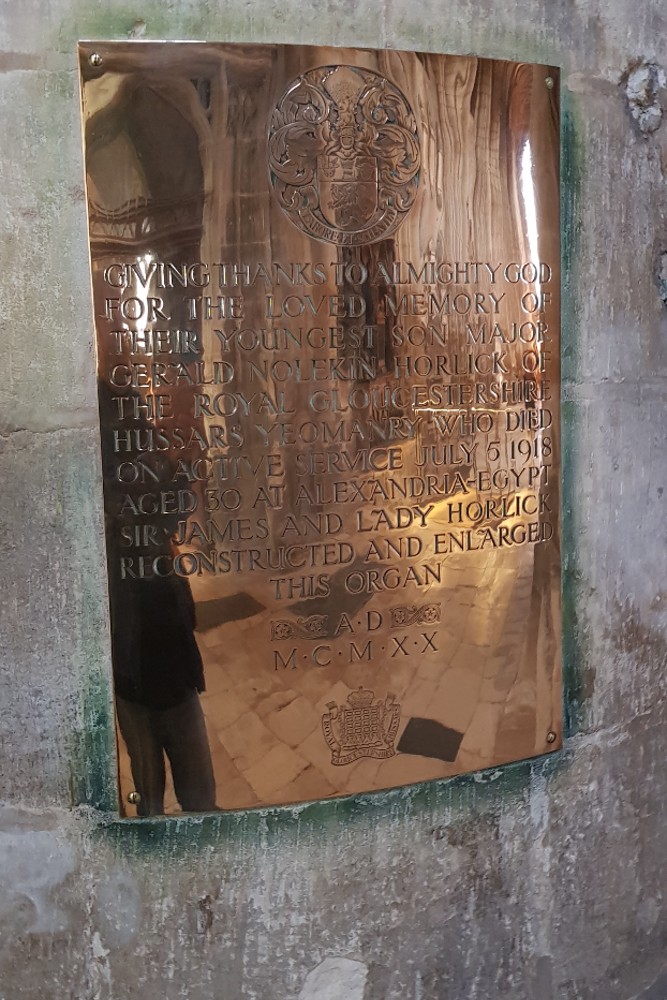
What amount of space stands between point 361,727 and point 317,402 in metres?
0.74

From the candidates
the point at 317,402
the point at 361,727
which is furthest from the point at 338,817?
the point at 317,402

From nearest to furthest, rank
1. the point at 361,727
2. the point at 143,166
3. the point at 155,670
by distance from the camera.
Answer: the point at 143,166 < the point at 155,670 < the point at 361,727

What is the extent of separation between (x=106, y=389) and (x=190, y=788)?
88 centimetres

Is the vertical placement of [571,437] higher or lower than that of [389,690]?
higher

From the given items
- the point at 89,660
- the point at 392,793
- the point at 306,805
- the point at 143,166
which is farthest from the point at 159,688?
the point at 143,166

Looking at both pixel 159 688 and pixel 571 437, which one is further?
pixel 571 437

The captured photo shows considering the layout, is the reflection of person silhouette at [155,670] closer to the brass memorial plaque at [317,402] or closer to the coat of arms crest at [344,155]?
the brass memorial plaque at [317,402]

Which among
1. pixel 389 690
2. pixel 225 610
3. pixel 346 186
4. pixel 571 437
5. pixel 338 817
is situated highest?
pixel 346 186

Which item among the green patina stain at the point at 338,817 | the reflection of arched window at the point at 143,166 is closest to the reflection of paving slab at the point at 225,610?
the green patina stain at the point at 338,817

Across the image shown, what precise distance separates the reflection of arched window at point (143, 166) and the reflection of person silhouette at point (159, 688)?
72 cm

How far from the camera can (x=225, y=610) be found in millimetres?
1879

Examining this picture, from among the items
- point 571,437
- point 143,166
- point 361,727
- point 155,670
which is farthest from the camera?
point 571,437

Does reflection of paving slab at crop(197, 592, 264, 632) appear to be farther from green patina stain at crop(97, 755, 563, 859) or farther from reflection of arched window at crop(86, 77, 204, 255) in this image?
reflection of arched window at crop(86, 77, 204, 255)

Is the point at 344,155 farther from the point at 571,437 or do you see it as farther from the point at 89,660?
the point at 89,660
